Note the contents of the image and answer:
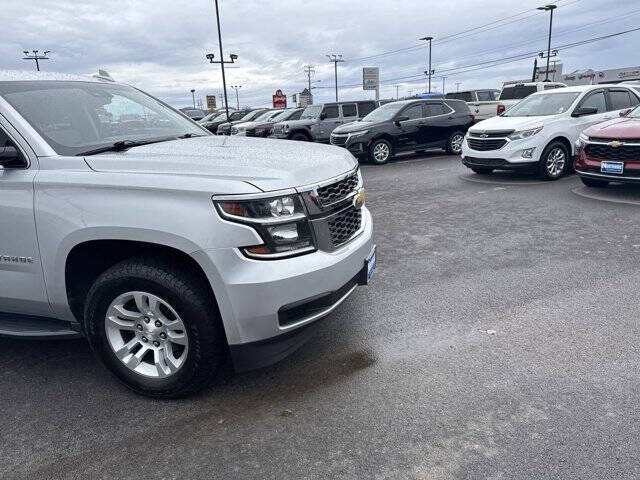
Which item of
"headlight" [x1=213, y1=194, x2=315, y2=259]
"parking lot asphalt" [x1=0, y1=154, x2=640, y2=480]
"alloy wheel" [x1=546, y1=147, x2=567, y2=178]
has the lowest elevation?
"parking lot asphalt" [x1=0, y1=154, x2=640, y2=480]

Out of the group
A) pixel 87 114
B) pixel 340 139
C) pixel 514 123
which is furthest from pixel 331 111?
pixel 87 114

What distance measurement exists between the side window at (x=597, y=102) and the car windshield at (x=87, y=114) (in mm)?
8936

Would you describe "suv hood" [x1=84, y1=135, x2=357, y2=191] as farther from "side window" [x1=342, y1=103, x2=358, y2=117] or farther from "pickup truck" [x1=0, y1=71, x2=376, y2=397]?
"side window" [x1=342, y1=103, x2=358, y2=117]

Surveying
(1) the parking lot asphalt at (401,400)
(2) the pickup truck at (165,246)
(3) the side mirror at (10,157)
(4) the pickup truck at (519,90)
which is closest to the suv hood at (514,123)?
(1) the parking lot asphalt at (401,400)

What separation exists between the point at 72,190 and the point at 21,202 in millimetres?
378

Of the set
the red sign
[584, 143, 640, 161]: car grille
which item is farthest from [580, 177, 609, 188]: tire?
the red sign

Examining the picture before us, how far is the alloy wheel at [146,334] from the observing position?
113 inches

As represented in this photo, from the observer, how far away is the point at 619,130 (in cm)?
797

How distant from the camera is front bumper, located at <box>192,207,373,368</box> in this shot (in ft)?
8.61

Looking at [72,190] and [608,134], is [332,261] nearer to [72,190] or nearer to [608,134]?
[72,190]

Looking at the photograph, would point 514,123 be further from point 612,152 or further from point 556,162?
point 612,152

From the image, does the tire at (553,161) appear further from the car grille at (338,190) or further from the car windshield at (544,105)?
the car grille at (338,190)

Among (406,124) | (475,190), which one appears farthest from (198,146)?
(406,124)

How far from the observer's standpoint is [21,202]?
2.95 m
